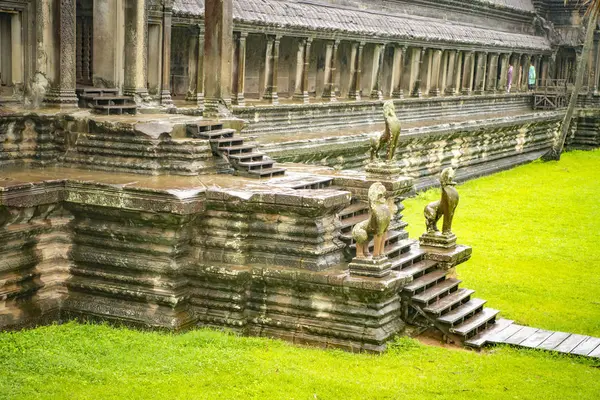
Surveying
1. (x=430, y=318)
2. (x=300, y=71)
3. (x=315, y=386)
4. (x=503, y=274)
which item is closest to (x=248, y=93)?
(x=300, y=71)

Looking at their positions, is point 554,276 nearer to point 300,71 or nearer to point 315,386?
point 315,386

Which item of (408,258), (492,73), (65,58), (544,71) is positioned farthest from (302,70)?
(544,71)

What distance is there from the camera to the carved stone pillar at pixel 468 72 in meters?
36.5

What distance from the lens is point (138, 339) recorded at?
453 inches

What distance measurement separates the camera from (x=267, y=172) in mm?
14242

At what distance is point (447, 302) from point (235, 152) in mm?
3983

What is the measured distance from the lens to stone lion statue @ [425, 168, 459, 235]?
555 inches

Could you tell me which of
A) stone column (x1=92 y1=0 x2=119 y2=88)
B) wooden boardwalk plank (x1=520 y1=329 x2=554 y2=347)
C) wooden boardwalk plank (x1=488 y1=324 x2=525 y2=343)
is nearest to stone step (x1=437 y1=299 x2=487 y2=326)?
wooden boardwalk plank (x1=488 y1=324 x2=525 y2=343)

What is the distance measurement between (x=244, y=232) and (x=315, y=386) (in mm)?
2740

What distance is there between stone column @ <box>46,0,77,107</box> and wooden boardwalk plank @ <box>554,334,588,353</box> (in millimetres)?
8139

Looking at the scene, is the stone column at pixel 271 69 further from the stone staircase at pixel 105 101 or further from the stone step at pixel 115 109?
the stone step at pixel 115 109

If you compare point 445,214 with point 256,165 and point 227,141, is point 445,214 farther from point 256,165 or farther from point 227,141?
point 227,141

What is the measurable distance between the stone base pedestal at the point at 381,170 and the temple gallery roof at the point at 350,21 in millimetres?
6805

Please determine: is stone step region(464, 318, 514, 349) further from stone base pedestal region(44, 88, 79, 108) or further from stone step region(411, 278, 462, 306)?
stone base pedestal region(44, 88, 79, 108)
